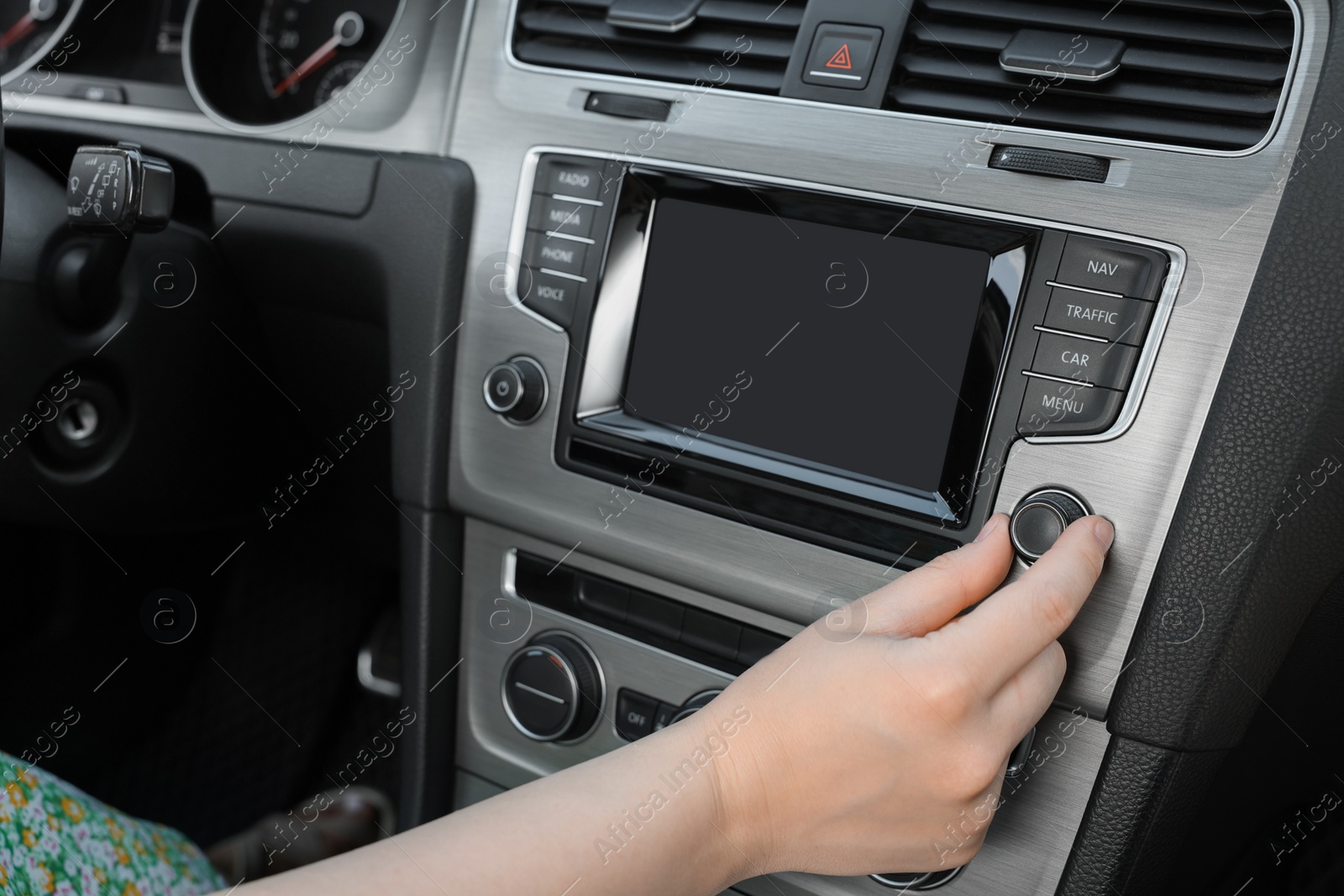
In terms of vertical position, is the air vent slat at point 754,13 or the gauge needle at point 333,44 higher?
the air vent slat at point 754,13

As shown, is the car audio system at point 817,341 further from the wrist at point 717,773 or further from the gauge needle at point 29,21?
the gauge needle at point 29,21

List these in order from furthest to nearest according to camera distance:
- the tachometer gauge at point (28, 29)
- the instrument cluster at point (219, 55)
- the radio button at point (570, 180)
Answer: the tachometer gauge at point (28, 29), the instrument cluster at point (219, 55), the radio button at point (570, 180)

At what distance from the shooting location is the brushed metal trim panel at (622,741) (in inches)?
29.9

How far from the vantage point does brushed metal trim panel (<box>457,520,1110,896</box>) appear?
0.76m

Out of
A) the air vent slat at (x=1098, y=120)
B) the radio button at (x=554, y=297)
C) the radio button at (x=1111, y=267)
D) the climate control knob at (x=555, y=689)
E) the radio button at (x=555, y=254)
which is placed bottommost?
the climate control knob at (x=555, y=689)

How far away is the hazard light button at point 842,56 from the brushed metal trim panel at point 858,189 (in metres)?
0.02

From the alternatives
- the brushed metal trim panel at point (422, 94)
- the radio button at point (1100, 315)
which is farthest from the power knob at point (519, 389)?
the radio button at point (1100, 315)

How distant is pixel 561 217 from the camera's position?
0.90 m

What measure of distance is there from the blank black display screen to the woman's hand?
4.9 inches

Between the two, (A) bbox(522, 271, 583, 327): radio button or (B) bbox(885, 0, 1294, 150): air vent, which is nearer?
(B) bbox(885, 0, 1294, 150): air vent

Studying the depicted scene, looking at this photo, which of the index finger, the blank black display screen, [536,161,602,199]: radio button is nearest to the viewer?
the index finger

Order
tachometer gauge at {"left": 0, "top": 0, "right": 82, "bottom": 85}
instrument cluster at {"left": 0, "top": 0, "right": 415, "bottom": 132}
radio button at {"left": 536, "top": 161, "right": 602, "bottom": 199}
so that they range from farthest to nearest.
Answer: tachometer gauge at {"left": 0, "top": 0, "right": 82, "bottom": 85} < instrument cluster at {"left": 0, "top": 0, "right": 415, "bottom": 132} < radio button at {"left": 536, "top": 161, "right": 602, "bottom": 199}

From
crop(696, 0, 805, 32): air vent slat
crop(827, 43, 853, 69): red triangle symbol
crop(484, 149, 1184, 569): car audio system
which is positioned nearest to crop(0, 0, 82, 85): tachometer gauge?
crop(484, 149, 1184, 569): car audio system

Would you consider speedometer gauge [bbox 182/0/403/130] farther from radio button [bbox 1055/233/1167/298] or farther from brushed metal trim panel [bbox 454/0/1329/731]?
radio button [bbox 1055/233/1167/298]
